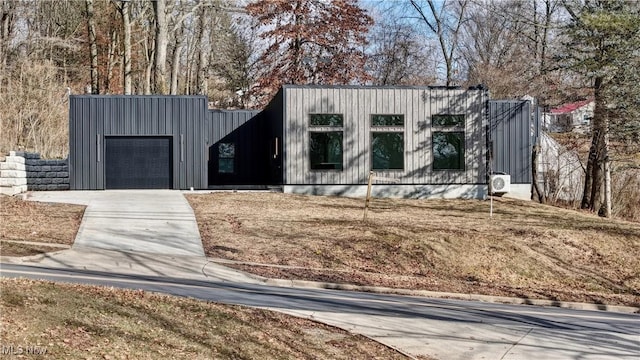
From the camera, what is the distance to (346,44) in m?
39.4

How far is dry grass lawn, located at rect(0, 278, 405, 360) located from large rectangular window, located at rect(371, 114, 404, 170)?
57.1ft

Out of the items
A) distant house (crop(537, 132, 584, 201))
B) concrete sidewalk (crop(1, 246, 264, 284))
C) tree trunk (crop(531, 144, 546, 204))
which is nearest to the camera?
concrete sidewalk (crop(1, 246, 264, 284))

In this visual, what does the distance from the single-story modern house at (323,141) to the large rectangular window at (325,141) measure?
39 millimetres

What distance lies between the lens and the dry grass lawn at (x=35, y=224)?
45.8 feet

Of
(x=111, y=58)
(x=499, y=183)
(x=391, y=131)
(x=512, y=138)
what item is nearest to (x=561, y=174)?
(x=512, y=138)

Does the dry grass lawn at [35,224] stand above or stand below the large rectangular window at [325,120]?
below

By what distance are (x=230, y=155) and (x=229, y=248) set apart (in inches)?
554

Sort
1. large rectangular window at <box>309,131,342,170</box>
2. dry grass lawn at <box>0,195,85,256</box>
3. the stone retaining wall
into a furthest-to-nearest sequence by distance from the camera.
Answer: large rectangular window at <box>309,131,342,170</box> < the stone retaining wall < dry grass lawn at <box>0,195,85,256</box>

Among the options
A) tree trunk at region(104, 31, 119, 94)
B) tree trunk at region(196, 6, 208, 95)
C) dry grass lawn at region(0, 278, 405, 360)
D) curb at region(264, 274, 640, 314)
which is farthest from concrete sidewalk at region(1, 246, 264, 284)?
tree trunk at region(104, 31, 119, 94)

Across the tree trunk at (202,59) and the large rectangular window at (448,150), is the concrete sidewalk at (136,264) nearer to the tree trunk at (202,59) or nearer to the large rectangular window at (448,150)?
the large rectangular window at (448,150)

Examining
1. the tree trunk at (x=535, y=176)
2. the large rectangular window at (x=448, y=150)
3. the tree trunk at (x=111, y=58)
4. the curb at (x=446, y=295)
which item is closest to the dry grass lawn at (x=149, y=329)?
the curb at (x=446, y=295)

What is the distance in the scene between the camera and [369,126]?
2600cm

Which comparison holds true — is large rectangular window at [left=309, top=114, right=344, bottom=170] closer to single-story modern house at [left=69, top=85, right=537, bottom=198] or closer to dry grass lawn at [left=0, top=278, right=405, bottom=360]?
single-story modern house at [left=69, top=85, right=537, bottom=198]

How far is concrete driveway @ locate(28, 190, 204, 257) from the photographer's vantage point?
15.4 m
